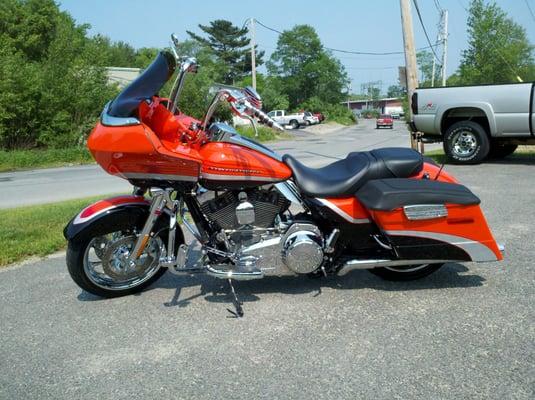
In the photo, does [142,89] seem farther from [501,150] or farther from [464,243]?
[501,150]

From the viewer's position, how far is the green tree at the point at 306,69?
7481cm

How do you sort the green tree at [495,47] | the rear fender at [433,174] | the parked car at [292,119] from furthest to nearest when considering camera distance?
the parked car at [292,119] < the green tree at [495,47] < the rear fender at [433,174]

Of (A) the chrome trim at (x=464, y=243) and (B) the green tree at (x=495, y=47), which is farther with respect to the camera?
(B) the green tree at (x=495, y=47)

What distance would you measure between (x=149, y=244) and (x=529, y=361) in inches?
111

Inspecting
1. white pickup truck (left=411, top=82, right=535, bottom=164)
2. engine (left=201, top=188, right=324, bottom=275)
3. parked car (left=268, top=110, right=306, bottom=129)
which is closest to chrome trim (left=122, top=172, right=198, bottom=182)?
engine (left=201, top=188, right=324, bottom=275)

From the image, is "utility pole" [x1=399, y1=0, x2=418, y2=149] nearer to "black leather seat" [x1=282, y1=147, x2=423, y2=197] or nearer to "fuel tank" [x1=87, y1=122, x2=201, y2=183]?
"black leather seat" [x1=282, y1=147, x2=423, y2=197]

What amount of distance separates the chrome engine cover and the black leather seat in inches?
11.5

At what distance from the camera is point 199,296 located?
156 inches

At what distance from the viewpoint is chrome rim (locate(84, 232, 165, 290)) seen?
12.4 ft

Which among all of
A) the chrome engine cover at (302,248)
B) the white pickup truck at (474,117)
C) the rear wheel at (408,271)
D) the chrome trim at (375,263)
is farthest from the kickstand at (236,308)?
the white pickup truck at (474,117)

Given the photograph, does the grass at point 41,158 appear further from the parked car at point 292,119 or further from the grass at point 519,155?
the parked car at point 292,119

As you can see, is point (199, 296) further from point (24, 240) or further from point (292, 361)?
point (24, 240)

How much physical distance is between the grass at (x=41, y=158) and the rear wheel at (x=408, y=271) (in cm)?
1818

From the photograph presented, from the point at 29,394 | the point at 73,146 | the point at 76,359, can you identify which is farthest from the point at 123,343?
the point at 73,146
